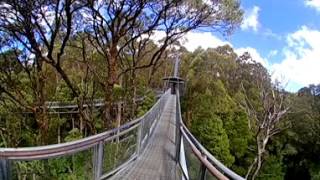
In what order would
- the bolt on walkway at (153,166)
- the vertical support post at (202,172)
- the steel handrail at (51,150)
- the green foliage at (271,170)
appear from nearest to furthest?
the steel handrail at (51,150)
the vertical support post at (202,172)
the bolt on walkway at (153,166)
the green foliage at (271,170)

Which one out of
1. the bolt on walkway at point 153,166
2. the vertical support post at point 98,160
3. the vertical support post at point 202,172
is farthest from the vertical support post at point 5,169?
the bolt on walkway at point 153,166

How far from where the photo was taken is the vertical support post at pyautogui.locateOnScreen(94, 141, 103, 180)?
5130mm

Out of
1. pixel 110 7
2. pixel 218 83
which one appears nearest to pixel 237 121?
pixel 218 83

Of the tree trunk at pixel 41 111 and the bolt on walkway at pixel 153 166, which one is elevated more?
the tree trunk at pixel 41 111

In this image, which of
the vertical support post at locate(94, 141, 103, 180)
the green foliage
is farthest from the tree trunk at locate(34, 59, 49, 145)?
the green foliage

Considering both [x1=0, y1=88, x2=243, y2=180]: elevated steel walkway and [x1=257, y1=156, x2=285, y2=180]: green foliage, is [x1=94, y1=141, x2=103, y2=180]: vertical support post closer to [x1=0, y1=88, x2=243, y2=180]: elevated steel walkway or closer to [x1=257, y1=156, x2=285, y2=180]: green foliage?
[x1=0, y1=88, x2=243, y2=180]: elevated steel walkway

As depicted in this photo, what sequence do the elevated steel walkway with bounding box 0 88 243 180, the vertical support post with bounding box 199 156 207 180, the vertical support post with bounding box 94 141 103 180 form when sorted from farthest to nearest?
the vertical support post with bounding box 94 141 103 180
the vertical support post with bounding box 199 156 207 180
the elevated steel walkway with bounding box 0 88 243 180

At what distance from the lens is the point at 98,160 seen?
524cm

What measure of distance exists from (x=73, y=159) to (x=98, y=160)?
1.08 m

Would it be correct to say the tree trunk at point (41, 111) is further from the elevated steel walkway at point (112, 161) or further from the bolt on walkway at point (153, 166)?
the elevated steel walkway at point (112, 161)

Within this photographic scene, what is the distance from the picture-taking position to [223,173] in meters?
2.89

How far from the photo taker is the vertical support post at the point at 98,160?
16.8 feet

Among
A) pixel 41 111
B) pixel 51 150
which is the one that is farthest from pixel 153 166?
pixel 41 111

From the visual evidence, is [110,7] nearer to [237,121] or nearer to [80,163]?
[80,163]
